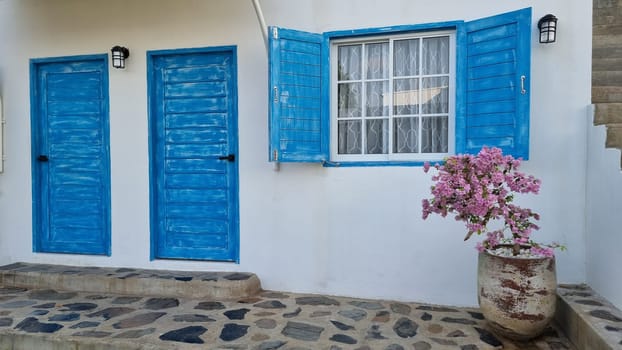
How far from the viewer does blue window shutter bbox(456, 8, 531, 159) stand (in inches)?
132

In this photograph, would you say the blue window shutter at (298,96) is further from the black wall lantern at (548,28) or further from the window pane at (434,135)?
the black wall lantern at (548,28)

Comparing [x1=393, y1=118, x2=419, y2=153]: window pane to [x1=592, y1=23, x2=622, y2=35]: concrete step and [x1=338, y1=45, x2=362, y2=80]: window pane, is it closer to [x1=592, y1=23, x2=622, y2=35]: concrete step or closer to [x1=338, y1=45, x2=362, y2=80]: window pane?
[x1=338, y1=45, x2=362, y2=80]: window pane

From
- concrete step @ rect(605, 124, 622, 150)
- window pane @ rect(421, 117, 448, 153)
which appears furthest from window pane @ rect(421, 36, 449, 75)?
concrete step @ rect(605, 124, 622, 150)

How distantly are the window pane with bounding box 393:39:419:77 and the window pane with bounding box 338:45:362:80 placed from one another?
36cm

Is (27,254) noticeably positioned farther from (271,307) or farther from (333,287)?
(333,287)

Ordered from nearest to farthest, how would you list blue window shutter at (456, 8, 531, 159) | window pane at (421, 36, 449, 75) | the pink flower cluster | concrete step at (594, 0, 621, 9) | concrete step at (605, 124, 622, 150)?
the pink flower cluster → concrete step at (605, 124, 622, 150) → blue window shutter at (456, 8, 531, 159) → concrete step at (594, 0, 621, 9) → window pane at (421, 36, 449, 75)

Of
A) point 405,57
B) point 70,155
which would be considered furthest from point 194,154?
point 405,57

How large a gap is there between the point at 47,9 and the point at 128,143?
6.10 feet

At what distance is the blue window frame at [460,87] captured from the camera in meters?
3.39

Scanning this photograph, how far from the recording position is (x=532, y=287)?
2.77m

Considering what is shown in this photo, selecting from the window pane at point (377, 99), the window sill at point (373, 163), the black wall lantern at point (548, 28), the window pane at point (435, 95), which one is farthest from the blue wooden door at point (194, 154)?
the black wall lantern at point (548, 28)

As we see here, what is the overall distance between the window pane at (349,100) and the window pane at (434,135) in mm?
661

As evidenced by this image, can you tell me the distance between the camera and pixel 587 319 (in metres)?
2.69

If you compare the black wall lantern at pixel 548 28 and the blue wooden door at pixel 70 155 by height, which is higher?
the black wall lantern at pixel 548 28
